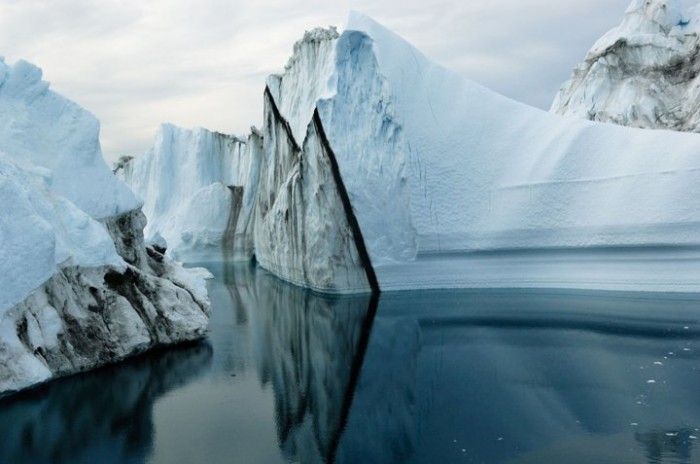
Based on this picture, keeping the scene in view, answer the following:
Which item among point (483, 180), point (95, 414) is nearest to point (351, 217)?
point (483, 180)

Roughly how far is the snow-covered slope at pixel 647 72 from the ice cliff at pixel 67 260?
1749 cm

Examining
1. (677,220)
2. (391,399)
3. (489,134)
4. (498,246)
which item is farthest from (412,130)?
(391,399)

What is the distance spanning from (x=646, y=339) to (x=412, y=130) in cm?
627

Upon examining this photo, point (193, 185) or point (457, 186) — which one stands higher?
point (193, 185)

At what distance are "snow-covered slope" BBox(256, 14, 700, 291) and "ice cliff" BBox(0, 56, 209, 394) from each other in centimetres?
418

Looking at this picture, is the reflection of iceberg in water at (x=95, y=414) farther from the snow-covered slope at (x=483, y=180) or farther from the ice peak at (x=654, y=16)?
the ice peak at (x=654, y=16)

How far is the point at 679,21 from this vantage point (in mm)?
23750

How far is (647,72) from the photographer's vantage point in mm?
22453

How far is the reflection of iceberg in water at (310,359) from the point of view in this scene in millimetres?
5242

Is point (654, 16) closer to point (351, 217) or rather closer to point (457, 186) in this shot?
point (457, 186)

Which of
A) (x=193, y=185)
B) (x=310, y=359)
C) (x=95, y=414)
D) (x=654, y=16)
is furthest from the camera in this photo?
Result: (x=193, y=185)

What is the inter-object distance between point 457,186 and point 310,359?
5.89 meters

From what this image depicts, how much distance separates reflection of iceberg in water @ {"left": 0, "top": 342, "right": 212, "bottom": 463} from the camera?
5.07 metres

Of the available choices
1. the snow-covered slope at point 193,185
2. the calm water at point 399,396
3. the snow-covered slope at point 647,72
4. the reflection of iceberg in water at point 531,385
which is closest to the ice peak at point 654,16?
the snow-covered slope at point 647,72
